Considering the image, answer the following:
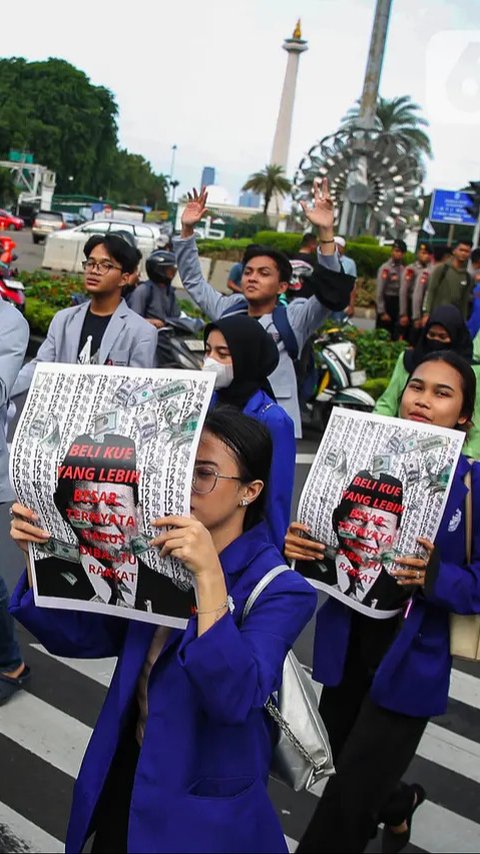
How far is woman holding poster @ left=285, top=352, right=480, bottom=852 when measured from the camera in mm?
2715

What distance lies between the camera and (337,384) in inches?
389

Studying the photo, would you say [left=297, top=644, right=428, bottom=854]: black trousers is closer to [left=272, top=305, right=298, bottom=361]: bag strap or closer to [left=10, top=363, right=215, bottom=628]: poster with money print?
[left=10, top=363, right=215, bottom=628]: poster with money print

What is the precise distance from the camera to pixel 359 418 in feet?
8.57

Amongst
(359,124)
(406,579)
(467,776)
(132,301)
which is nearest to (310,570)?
(406,579)

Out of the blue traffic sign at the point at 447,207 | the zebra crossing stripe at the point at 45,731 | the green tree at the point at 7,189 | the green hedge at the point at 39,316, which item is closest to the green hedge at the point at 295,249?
the blue traffic sign at the point at 447,207

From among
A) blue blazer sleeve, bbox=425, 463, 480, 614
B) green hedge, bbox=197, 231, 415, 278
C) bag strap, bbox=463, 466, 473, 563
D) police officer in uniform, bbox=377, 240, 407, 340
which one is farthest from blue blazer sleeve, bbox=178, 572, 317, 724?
green hedge, bbox=197, 231, 415, 278

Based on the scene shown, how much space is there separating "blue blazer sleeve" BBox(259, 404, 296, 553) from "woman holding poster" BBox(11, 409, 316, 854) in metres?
1.01

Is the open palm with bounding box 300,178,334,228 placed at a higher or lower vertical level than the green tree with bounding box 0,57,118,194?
lower

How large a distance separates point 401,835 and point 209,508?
1702 mm

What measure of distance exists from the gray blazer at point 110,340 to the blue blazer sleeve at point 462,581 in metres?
2.50

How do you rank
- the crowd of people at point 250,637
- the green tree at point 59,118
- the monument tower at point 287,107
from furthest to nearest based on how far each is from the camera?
1. the monument tower at point 287,107
2. the green tree at point 59,118
3. the crowd of people at point 250,637

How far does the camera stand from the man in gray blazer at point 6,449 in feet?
12.3

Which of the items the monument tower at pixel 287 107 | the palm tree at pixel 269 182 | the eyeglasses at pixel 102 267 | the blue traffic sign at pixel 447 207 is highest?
the monument tower at pixel 287 107

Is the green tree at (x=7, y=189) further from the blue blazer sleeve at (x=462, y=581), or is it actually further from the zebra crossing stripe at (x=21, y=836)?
the blue blazer sleeve at (x=462, y=581)
